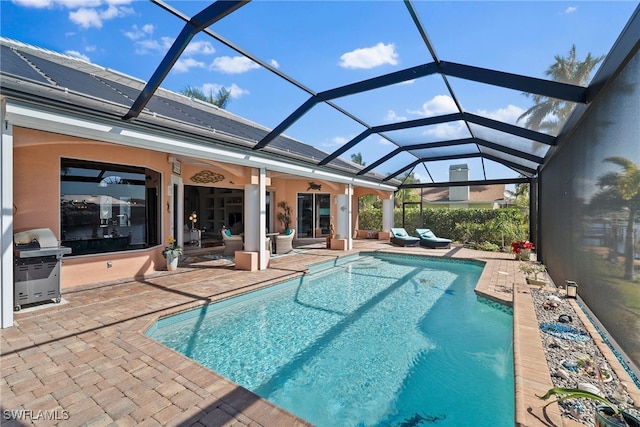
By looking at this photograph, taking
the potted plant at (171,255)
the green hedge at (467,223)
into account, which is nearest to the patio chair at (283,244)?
the potted plant at (171,255)

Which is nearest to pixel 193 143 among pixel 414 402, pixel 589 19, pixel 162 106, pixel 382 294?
pixel 162 106

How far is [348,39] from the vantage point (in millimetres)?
5570

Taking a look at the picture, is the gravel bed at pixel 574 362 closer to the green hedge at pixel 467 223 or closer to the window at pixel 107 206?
the window at pixel 107 206

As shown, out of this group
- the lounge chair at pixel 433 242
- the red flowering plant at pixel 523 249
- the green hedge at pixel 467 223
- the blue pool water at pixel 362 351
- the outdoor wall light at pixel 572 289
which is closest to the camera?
the blue pool water at pixel 362 351

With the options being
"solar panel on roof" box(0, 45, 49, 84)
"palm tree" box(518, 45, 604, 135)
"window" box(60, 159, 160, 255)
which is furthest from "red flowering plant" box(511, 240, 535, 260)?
"solar panel on roof" box(0, 45, 49, 84)

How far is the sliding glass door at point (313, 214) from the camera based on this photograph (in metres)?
18.0

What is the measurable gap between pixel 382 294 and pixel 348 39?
248 inches

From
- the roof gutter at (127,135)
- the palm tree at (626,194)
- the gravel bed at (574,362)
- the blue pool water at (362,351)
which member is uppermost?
the roof gutter at (127,135)

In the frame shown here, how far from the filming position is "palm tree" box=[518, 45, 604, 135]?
178 inches

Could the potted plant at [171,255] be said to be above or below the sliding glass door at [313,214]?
below

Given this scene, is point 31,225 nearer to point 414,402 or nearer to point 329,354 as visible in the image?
point 329,354

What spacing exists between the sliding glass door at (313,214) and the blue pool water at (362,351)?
9713mm

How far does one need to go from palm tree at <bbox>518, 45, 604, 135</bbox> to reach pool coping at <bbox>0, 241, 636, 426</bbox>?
4.12 m
